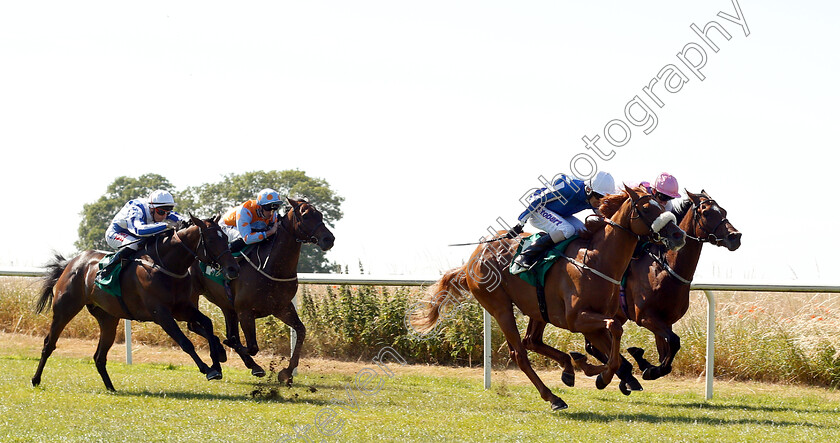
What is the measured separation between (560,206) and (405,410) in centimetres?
229

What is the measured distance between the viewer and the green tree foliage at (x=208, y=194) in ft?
133

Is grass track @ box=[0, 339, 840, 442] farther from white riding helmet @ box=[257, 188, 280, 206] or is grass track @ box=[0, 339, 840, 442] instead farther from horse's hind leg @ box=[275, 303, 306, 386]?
white riding helmet @ box=[257, 188, 280, 206]

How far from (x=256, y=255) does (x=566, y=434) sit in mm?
4365

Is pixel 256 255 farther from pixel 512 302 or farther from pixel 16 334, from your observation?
pixel 16 334

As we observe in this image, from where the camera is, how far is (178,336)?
8164mm

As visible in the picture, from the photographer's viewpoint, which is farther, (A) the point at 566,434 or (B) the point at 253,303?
(B) the point at 253,303

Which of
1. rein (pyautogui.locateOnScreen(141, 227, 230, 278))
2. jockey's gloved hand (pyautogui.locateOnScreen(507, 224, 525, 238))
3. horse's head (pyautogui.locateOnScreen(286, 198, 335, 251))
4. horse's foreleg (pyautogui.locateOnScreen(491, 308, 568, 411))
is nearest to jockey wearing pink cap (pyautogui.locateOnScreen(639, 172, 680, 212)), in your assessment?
jockey's gloved hand (pyautogui.locateOnScreen(507, 224, 525, 238))

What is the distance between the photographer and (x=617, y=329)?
6.56 meters

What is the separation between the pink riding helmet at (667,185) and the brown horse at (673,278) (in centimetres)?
22

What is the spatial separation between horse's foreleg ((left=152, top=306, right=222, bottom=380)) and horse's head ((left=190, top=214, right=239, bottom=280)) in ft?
2.17

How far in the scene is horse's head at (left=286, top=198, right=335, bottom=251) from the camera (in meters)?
8.70

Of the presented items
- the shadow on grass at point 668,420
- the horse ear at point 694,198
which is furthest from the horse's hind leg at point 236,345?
the horse ear at point 694,198

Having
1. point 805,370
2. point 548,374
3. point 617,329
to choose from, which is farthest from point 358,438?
point 805,370

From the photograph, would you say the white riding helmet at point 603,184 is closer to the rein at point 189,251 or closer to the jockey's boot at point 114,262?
the rein at point 189,251
